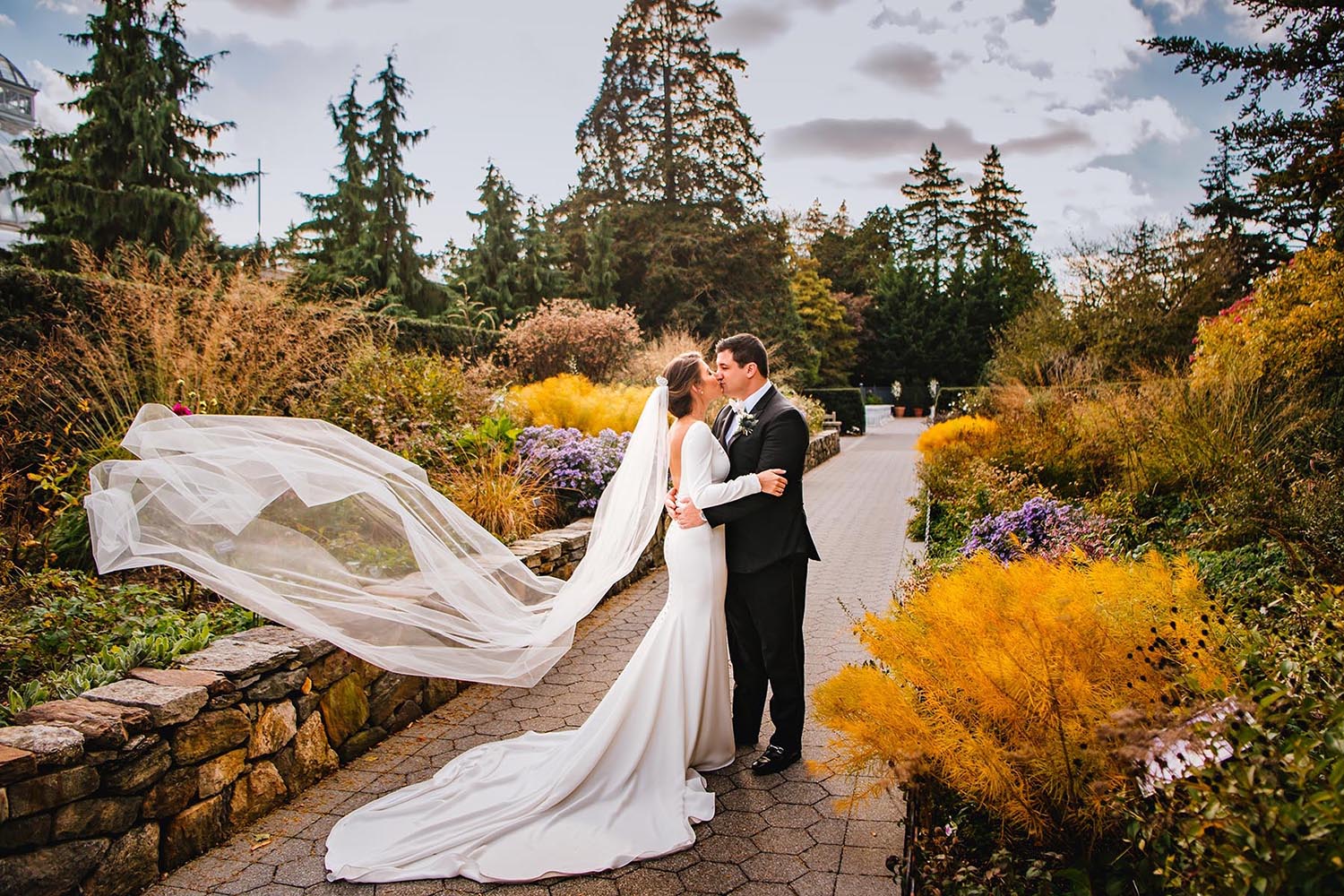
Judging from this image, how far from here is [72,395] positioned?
20.6ft

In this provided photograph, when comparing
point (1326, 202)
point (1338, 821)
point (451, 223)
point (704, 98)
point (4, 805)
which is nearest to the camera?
point (1338, 821)

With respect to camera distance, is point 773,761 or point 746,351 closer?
point 773,761

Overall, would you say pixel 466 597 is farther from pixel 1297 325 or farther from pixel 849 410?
pixel 849 410

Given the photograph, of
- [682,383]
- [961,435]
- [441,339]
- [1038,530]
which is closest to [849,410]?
[961,435]

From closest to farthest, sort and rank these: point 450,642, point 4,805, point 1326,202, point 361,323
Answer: point 4,805
point 450,642
point 361,323
point 1326,202

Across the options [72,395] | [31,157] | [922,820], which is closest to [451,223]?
[31,157]

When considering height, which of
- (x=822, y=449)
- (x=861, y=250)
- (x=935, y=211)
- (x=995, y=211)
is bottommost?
(x=822, y=449)

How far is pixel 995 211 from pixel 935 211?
3.92m

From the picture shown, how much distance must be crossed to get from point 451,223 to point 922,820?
31.1 m

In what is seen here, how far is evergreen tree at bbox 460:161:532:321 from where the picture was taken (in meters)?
29.8

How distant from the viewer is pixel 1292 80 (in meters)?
12.0

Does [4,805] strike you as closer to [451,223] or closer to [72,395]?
[72,395]

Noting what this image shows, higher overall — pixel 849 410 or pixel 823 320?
pixel 823 320

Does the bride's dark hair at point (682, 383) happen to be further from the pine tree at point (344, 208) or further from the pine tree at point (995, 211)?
the pine tree at point (995, 211)
